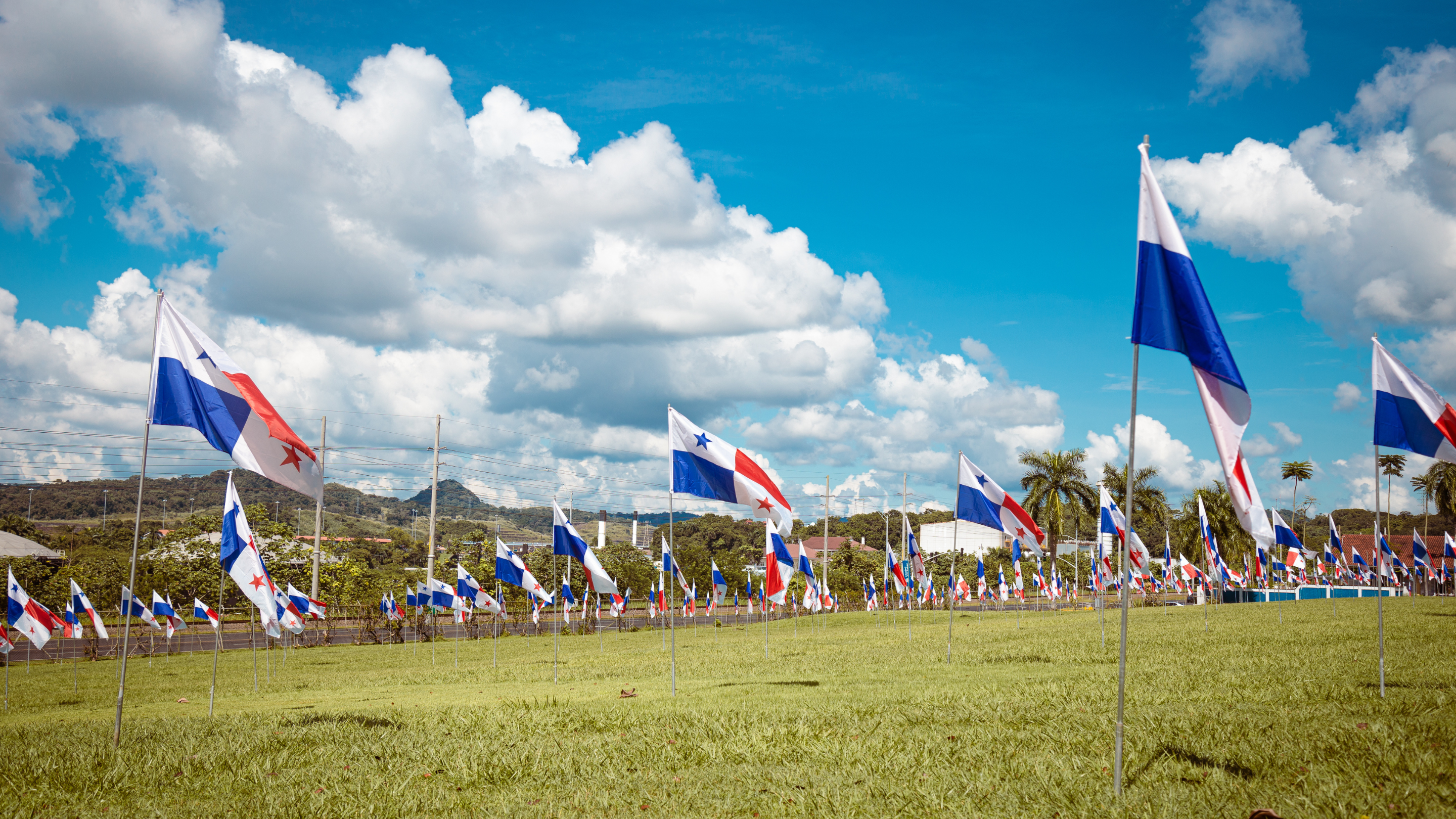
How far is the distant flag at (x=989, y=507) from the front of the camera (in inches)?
864

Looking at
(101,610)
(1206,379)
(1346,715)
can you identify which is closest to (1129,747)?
(1346,715)

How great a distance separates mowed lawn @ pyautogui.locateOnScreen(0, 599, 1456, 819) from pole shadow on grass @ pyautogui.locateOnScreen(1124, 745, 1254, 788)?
50mm

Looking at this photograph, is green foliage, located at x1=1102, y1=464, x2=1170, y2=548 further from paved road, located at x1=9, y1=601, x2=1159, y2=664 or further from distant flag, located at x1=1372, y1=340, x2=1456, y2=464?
distant flag, located at x1=1372, y1=340, x2=1456, y2=464

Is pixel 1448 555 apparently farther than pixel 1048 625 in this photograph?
Yes

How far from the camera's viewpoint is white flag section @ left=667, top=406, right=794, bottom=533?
18328 mm

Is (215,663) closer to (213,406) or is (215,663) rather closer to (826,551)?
(213,406)

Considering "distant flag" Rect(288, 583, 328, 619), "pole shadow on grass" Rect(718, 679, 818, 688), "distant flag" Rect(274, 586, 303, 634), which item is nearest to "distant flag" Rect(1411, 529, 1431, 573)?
"pole shadow on grass" Rect(718, 679, 818, 688)

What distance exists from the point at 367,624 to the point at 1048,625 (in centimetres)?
3958

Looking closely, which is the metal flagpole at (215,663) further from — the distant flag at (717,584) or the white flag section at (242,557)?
the distant flag at (717,584)

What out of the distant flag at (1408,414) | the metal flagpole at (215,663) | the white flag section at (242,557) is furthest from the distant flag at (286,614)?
the distant flag at (1408,414)

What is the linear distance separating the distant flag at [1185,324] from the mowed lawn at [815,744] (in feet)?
10.6

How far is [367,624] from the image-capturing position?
5394 cm

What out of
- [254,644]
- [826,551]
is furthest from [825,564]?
[254,644]

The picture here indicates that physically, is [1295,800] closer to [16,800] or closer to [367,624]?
[16,800]
